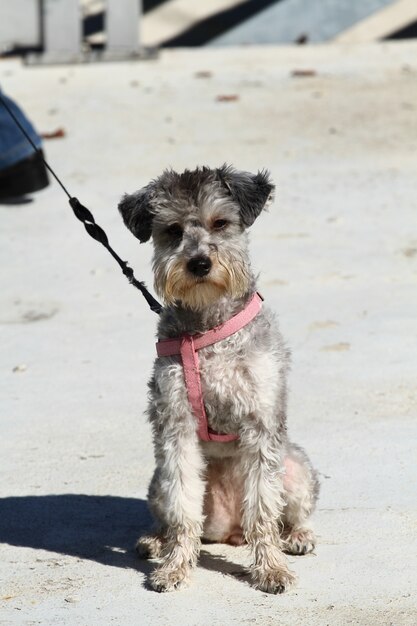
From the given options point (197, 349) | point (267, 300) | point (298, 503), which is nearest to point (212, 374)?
point (197, 349)

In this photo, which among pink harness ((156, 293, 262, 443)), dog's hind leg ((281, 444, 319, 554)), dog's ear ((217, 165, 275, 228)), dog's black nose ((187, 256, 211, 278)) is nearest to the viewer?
dog's black nose ((187, 256, 211, 278))

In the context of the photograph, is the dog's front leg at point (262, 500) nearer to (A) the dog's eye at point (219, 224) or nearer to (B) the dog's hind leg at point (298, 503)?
(B) the dog's hind leg at point (298, 503)

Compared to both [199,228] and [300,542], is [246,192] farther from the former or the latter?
[300,542]

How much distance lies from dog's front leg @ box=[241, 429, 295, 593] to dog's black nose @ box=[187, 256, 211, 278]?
668mm

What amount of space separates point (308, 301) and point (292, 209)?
88.5 inches

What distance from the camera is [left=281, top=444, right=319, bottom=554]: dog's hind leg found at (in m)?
5.45

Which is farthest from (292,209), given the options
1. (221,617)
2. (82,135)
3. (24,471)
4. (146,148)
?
(221,617)

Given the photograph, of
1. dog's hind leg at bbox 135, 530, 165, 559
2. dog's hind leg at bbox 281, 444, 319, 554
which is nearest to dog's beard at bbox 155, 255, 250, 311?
dog's hind leg at bbox 281, 444, 319, 554

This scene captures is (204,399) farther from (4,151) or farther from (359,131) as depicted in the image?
(359,131)

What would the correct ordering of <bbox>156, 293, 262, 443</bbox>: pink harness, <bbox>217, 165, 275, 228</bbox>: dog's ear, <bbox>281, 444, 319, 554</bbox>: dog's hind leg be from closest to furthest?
1. <bbox>156, 293, 262, 443</bbox>: pink harness
2. <bbox>217, 165, 275, 228</bbox>: dog's ear
3. <bbox>281, 444, 319, 554</bbox>: dog's hind leg

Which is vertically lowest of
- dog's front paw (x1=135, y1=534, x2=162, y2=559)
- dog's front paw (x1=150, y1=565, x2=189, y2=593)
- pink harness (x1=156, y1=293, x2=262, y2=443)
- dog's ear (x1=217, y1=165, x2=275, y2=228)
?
dog's front paw (x1=135, y1=534, x2=162, y2=559)

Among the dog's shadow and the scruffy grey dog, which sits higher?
the scruffy grey dog

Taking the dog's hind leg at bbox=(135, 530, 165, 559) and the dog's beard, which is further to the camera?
the dog's hind leg at bbox=(135, 530, 165, 559)

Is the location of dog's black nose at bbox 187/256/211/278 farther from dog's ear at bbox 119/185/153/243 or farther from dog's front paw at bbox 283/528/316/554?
dog's front paw at bbox 283/528/316/554
